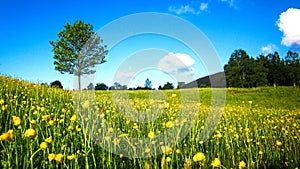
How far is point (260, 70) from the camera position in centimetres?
6862

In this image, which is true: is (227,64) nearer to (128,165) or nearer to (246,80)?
(246,80)

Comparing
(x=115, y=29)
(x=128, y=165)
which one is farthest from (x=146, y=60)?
(x=128, y=165)

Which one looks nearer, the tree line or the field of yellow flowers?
the field of yellow flowers

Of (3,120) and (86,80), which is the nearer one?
(3,120)

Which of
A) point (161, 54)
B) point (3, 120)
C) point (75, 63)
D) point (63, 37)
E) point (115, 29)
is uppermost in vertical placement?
point (63, 37)

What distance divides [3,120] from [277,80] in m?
81.1

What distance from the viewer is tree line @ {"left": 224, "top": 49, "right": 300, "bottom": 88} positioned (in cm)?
6838

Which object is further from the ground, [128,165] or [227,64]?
[227,64]

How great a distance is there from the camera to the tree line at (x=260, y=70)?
68375mm

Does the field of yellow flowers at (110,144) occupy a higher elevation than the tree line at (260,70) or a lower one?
lower

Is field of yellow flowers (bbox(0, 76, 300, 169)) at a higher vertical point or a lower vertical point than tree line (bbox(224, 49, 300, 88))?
lower

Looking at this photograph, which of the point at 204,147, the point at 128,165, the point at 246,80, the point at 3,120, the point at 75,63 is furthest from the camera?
the point at 246,80

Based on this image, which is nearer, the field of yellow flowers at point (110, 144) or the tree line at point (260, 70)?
the field of yellow flowers at point (110, 144)

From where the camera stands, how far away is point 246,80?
68.8 meters
